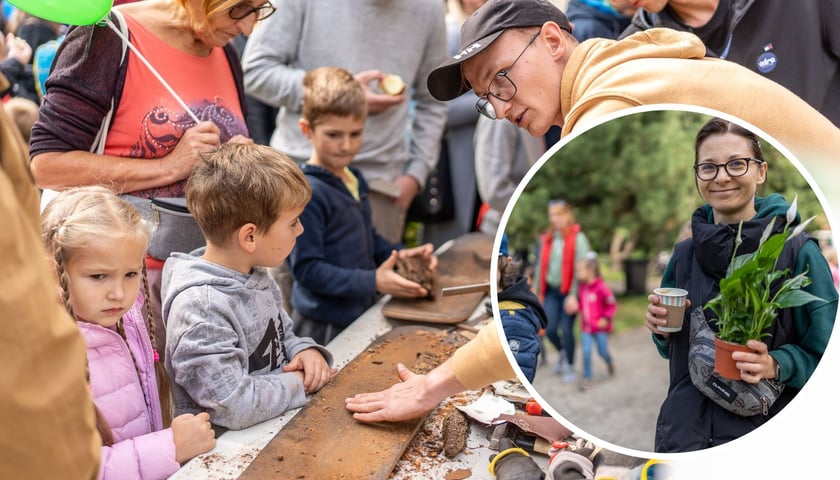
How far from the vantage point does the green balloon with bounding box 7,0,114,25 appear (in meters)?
1.54

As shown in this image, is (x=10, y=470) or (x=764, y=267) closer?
(x=10, y=470)

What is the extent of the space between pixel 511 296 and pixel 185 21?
1146 millimetres

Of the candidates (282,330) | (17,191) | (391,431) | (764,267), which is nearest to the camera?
(17,191)

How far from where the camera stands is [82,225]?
1381mm

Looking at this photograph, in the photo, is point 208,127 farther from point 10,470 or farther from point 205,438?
point 10,470

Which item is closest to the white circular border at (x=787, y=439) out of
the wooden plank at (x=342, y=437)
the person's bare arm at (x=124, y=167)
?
the wooden plank at (x=342, y=437)

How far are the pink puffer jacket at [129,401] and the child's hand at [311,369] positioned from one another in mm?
329

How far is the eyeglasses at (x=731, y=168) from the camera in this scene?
3.90ft

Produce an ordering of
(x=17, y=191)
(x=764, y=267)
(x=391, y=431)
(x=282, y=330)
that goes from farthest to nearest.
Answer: (x=282, y=330) → (x=391, y=431) → (x=764, y=267) → (x=17, y=191)

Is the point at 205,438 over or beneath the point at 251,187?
beneath

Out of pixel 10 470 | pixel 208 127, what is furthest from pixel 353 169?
pixel 10 470

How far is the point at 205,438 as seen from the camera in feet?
4.74

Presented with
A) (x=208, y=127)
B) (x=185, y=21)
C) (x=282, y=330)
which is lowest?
(x=282, y=330)

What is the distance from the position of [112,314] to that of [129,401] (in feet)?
0.66
